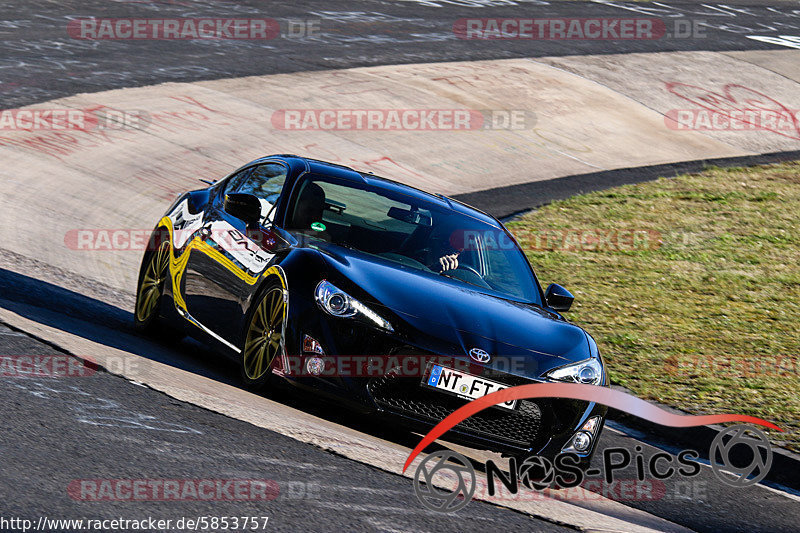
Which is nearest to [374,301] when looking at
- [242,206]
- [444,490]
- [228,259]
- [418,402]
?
[418,402]

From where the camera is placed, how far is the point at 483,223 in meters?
8.11

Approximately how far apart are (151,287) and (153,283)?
0.03 m

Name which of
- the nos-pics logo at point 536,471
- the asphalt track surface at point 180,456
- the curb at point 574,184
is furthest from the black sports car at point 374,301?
the curb at point 574,184

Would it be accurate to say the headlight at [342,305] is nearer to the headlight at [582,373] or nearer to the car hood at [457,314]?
the car hood at [457,314]

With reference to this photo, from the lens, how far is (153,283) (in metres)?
8.72

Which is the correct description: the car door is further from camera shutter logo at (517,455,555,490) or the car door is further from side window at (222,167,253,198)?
camera shutter logo at (517,455,555,490)

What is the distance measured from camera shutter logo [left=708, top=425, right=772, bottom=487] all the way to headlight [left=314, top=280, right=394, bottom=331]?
8.89ft

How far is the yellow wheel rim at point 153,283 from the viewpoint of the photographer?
8.58 meters

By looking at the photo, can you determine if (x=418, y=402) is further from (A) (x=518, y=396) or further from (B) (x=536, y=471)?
(B) (x=536, y=471)

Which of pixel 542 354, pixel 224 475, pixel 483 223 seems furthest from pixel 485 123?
pixel 224 475

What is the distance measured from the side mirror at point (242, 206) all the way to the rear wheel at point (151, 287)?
1.26 metres

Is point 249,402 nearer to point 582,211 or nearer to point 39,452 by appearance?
point 39,452

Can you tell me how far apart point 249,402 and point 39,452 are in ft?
5.16

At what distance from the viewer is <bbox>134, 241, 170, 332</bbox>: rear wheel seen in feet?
28.1
